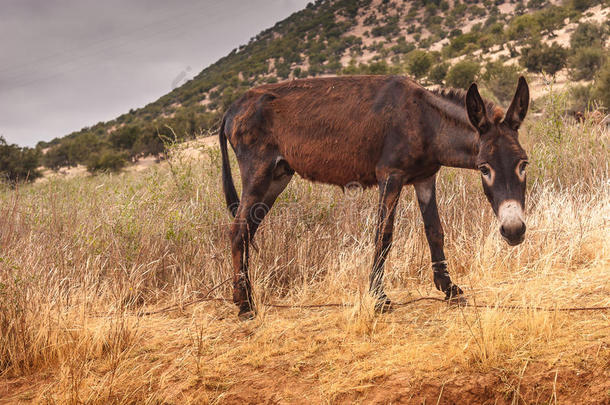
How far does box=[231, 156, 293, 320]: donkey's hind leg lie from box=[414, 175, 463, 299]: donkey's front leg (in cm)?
144

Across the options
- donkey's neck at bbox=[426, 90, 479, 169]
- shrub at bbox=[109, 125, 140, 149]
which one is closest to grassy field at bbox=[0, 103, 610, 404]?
donkey's neck at bbox=[426, 90, 479, 169]

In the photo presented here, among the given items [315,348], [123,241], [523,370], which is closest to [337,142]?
[315,348]

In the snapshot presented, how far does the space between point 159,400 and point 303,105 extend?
2.81 m

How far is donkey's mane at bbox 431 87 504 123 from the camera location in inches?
136

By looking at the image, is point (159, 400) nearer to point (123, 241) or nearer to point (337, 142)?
point (337, 142)

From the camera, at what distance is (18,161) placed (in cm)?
2225

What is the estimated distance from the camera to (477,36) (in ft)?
143

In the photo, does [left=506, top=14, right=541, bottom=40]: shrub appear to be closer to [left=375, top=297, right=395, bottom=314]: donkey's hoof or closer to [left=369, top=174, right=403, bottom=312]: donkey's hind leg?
[left=369, top=174, right=403, bottom=312]: donkey's hind leg

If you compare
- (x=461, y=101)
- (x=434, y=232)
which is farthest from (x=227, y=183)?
(x=461, y=101)

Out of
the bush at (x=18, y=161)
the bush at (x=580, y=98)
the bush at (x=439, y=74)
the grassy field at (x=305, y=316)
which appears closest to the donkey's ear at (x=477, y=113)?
the grassy field at (x=305, y=316)

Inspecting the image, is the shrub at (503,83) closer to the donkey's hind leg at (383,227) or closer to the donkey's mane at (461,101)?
the donkey's mane at (461,101)

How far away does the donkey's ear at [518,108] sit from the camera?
3.39 meters

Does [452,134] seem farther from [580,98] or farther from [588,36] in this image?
[588,36]

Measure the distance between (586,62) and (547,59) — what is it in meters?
3.67
